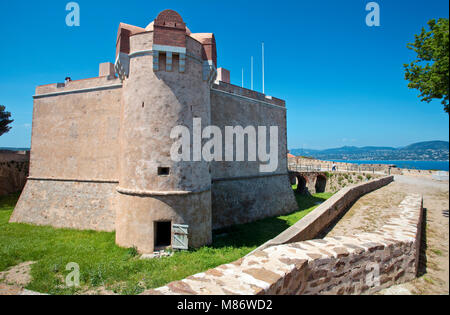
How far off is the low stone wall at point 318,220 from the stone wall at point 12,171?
969 inches

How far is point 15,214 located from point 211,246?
1382 cm

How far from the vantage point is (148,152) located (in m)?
10.2

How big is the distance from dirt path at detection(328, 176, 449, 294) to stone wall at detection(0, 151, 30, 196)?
88.0 feet

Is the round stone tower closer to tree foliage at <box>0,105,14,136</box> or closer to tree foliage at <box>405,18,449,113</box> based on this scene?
tree foliage at <box>405,18,449,113</box>

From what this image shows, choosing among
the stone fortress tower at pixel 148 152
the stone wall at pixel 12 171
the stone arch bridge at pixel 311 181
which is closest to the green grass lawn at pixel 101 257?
the stone fortress tower at pixel 148 152

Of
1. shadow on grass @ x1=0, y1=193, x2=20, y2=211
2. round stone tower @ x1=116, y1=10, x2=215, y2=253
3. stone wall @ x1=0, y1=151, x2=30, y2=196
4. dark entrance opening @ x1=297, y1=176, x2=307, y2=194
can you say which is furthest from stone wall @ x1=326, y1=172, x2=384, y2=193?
stone wall @ x1=0, y1=151, x2=30, y2=196

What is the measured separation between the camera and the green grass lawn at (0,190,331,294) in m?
7.51

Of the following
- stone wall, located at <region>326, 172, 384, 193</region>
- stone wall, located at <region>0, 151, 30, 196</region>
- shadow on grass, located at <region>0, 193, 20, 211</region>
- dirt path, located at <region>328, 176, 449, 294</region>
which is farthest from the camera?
stone wall, located at <region>326, 172, 384, 193</region>

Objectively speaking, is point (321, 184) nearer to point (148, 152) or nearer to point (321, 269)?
point (148, 152)

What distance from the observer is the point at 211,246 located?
10891 mm

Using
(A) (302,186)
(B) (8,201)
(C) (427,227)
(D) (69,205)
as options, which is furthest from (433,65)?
(B) (8,201)

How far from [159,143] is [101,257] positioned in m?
5.36

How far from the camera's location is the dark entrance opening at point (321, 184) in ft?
93.0
